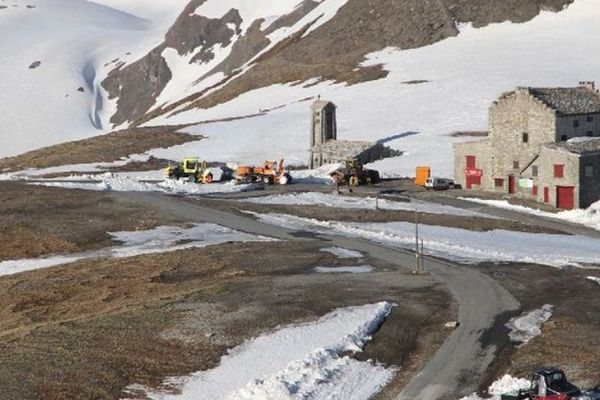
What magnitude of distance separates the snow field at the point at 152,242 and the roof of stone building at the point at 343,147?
101 feet

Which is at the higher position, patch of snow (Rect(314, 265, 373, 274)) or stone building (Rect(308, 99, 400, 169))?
stone building (Rect(308, 99, 400, 169))

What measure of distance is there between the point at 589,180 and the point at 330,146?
28761 millimetres

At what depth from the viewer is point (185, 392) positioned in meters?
29.8

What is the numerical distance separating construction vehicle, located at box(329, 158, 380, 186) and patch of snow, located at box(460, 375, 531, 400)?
4858 cm

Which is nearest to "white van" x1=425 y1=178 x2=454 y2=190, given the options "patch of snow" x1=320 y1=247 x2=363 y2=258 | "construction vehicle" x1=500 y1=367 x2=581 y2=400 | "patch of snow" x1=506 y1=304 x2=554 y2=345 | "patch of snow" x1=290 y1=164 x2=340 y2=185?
"patch of snow" x1=290 y1=164 x2=340 y2=185

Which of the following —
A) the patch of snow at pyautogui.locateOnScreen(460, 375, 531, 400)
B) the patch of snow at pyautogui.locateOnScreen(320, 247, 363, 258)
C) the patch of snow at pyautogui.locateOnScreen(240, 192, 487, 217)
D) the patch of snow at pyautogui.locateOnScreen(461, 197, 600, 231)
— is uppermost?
the patch of snow at pyautogui.locateOnScreen(240, 192, 487, 217)

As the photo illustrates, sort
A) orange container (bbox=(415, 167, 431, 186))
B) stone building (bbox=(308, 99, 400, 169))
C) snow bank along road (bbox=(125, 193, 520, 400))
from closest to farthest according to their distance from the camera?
snow bank along road (bbox=(125, 193, 520, 400)) → orange container (bbox=(415, 167, 431, 186)) → stone building (bbox=(308, 99, 400, 169))

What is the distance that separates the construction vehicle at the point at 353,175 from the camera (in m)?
79.5

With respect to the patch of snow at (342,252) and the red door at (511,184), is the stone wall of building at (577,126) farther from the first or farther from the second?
the patch of snow at (342,252)

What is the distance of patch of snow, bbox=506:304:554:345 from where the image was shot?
116 feet

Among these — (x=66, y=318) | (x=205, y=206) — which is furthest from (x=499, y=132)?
(x=66, y=318)

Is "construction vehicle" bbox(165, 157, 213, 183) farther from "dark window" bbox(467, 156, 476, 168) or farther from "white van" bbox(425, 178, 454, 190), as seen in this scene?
"dark window" bbox(467, 156, 476, 168)

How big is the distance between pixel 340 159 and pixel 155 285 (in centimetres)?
4578

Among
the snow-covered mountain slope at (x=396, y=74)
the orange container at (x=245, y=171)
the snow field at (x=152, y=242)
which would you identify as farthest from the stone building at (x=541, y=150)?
the snow field at (x=152, y=242)
